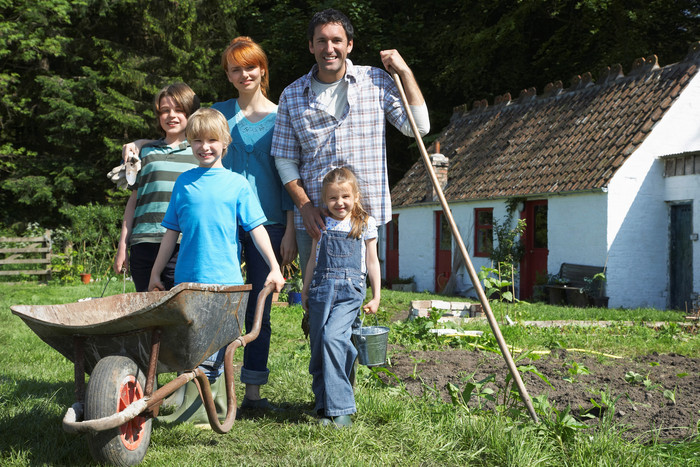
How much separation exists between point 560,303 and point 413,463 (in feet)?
33.0

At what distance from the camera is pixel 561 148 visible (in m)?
13.7

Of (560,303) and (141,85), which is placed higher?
(141,85)

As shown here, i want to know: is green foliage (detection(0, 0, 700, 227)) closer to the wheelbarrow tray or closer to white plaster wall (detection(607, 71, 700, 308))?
white plaster wall (detection(607, 71, 700, 308))

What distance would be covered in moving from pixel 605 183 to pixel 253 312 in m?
9.42

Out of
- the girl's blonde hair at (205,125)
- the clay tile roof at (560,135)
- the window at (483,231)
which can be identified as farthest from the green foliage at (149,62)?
the girl's blonde hair at (205,125)

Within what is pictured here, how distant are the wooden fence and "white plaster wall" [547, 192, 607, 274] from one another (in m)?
13.0

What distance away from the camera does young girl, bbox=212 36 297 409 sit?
3.77 metres

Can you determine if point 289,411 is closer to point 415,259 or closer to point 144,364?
point 144,364

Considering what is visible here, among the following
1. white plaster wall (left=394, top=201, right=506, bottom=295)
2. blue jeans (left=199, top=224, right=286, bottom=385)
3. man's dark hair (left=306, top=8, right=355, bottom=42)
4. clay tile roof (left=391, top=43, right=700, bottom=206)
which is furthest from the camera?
white plaster wall (left=394, top=201, right=506, bottom=295)

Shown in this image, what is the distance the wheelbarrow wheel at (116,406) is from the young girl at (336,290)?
940 millimetres

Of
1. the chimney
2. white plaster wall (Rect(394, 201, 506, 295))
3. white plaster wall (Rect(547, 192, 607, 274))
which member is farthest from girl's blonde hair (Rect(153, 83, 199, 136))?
the chimney

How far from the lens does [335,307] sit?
11.5ft

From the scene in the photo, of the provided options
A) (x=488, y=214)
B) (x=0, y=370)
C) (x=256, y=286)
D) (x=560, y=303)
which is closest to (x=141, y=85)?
(x=488, y=214)

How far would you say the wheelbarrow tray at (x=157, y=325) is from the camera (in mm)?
2658
